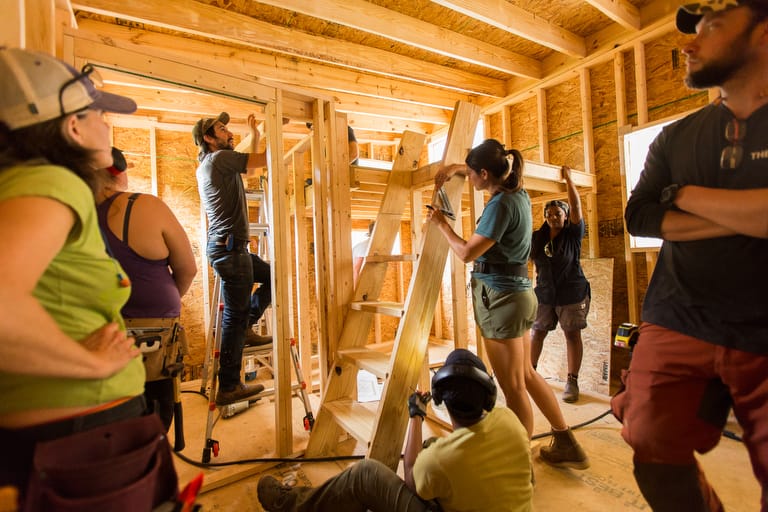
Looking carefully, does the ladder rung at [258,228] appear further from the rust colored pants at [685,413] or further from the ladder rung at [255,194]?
the rust colored pants at [685,413]

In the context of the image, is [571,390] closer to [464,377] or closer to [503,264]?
[503,264]

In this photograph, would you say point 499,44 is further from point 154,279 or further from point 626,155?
point 154,279

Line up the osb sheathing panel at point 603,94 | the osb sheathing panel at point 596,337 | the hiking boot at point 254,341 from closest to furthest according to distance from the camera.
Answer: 1. the hiking boot at point 254,341
2. the osb sheathing panel at point 596,337
3. the osb sheathing panel at point 603,94

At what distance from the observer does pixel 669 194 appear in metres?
1.12

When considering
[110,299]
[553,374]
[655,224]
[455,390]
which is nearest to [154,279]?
Result: [110,299]

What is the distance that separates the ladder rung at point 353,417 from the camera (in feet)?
6.24

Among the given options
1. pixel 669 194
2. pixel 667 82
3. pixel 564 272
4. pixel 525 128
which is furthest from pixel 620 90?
pixel 669 194

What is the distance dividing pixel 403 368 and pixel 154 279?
128 cm

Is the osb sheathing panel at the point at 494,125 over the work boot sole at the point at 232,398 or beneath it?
over

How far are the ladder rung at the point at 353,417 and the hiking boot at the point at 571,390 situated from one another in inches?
85.0

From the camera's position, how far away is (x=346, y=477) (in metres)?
1.59

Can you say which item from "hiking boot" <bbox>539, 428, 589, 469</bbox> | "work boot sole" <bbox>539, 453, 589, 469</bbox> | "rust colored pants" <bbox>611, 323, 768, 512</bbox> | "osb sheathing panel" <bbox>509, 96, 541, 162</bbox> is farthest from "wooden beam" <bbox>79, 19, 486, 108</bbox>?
"work boot sole" <bbox>539, 453, 589, 469</bbox>

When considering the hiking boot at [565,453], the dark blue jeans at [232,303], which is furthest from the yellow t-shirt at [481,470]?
the dark blue jeans at [232,303]

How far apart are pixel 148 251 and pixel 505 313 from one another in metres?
1.73
